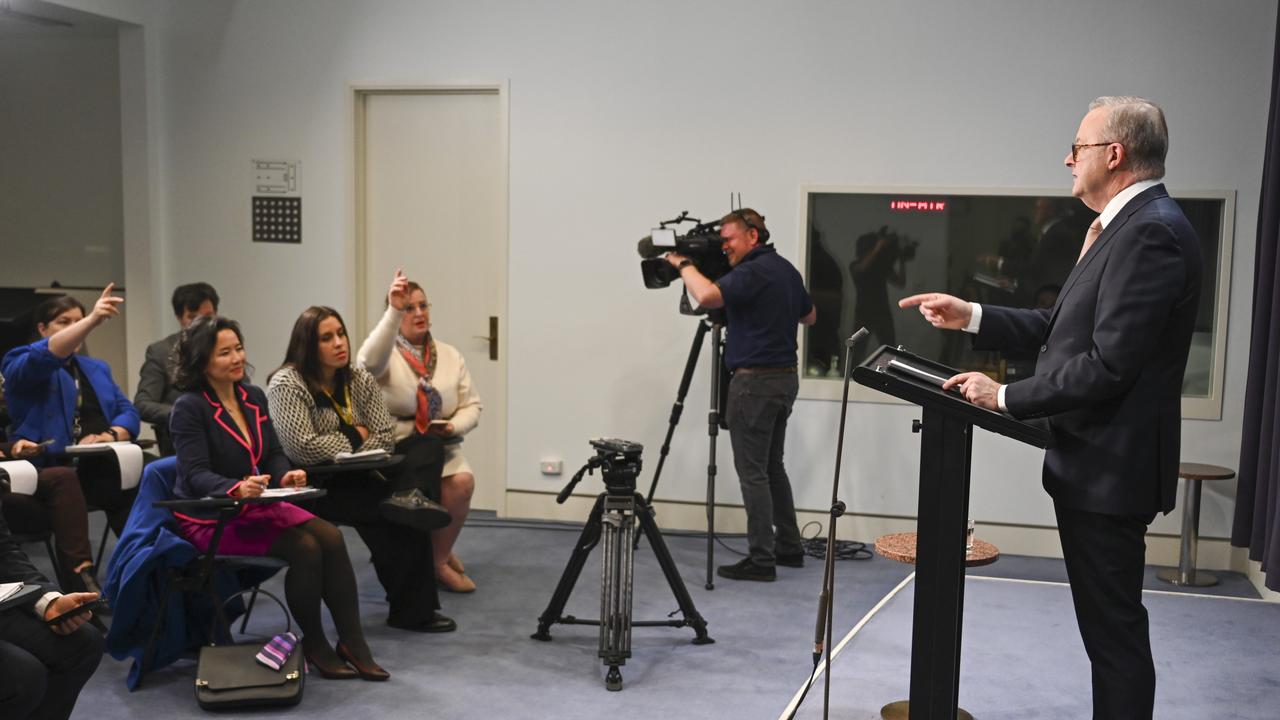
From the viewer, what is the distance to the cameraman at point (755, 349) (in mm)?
4812

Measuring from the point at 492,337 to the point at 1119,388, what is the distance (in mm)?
4117

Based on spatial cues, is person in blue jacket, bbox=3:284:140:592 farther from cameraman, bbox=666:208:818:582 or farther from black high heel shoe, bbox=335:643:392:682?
cameraman, bbox=666:208:818:582

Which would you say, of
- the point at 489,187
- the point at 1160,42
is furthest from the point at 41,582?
the point at 1160,42

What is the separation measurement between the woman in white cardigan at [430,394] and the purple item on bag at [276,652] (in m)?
1.07

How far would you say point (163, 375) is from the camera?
500cm

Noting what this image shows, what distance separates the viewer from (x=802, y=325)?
5.57m

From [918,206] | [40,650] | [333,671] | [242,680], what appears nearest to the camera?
[40,650]

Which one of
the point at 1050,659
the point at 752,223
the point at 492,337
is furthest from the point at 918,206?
the point at 1050,659

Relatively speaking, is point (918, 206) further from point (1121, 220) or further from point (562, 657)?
point (1121, 220)

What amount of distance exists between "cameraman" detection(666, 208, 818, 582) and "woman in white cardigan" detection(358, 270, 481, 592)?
1.03 m

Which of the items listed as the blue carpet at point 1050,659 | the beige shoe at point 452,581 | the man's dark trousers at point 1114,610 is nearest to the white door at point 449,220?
the beige shoe at point 452,581

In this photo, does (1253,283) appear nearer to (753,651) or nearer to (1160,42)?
(1160,42)

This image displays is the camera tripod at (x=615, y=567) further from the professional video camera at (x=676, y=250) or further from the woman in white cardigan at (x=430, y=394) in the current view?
the professional video camera at (x=676, y=250)

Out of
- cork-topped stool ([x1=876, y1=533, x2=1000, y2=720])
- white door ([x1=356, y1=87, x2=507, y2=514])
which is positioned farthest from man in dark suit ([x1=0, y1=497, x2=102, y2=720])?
white door ([x1=356, y1=87, x2=507, y2=514])
